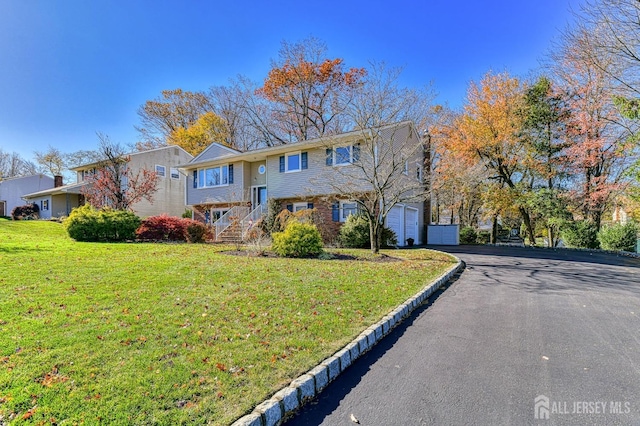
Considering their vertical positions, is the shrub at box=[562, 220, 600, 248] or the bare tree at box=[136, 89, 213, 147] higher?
the bare tree at box=[136, 89, 213, 147]

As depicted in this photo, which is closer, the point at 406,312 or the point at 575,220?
the point at 406,312

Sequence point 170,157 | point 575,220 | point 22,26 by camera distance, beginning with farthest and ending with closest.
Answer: point 170,157 → point 575,220 → point 22,26

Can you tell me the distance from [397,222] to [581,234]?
1006 cm

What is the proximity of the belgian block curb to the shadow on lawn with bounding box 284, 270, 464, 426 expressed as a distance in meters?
0.05

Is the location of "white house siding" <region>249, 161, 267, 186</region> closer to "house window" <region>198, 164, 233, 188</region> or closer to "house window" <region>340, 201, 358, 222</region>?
"house window" <region>198, 164, 233, 188</region>

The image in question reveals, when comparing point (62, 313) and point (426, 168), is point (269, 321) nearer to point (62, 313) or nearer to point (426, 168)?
point (62, 313)

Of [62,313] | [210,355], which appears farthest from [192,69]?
[210,355]

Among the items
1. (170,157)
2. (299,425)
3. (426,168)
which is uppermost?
(170,157)

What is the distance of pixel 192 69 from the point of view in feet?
67.4

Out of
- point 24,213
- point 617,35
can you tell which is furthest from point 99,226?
point 617,35

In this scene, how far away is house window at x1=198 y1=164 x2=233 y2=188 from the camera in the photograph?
21.1 metres

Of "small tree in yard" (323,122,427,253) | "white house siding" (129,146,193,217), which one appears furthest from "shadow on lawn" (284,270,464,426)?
"white house siding" (129,146,193,217)

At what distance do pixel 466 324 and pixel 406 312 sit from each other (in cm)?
95

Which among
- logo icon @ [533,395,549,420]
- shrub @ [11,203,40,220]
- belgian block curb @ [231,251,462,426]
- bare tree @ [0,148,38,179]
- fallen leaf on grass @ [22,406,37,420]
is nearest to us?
fallen leaf on grass @ [22,406,37,420]
